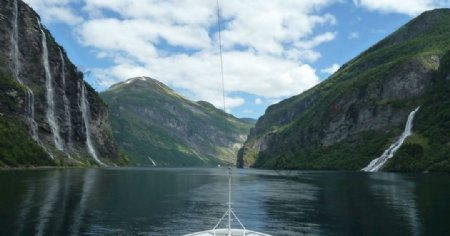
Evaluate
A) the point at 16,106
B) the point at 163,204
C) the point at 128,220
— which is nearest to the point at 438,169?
the point at 163,204

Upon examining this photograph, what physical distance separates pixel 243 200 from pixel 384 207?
22894 millimetres

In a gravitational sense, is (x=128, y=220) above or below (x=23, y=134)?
below

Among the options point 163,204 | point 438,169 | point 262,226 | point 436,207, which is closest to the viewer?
point 262,226

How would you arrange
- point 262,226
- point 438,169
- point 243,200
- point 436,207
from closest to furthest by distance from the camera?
point 262,226
point 436,207
point 243,200
point 438,169

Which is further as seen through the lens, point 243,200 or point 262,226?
point 243,200

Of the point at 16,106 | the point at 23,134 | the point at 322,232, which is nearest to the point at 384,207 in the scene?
the point at 322,232

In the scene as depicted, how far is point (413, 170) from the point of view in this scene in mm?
199125

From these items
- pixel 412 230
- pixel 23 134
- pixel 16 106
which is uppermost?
pixel 16 106

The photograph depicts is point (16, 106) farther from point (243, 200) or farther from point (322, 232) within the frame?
point (322, 232)

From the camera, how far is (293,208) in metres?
65.1

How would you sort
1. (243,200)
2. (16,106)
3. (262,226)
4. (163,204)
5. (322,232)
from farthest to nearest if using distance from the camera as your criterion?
(16,106), (243,200), (163,204), (262,226), (322,232)

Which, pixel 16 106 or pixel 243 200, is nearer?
pixel 243 200

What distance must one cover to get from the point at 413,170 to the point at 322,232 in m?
170

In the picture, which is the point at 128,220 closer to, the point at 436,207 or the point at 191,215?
the point at 191,215
